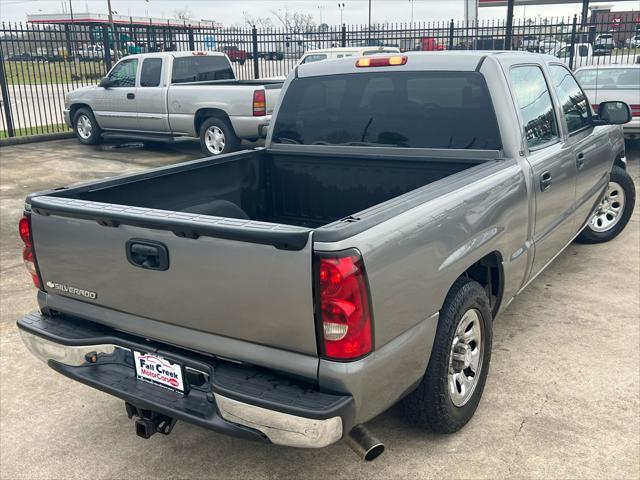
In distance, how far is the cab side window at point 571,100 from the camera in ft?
15.6

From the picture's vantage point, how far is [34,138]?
558 inches

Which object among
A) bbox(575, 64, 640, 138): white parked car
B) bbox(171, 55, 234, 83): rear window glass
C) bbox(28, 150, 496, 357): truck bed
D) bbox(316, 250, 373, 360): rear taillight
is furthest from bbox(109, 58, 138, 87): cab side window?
bbox(316, 250, 373, 360): rear taillight

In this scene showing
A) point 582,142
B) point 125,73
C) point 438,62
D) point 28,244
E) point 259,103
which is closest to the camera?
point 28,244

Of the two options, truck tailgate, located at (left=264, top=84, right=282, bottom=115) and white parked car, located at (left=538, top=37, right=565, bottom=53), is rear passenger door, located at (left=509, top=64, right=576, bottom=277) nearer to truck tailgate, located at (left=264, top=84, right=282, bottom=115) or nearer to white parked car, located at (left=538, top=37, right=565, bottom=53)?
truck tailgate, located at (left=264, top=84, right=282, bottom=115)

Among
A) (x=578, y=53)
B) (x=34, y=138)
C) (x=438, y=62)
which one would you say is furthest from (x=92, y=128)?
(x=578, y=53)

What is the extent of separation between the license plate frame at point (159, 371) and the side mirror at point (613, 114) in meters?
4.19

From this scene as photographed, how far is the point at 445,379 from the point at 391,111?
188 centimetres

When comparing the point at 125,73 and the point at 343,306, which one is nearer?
the point at 343,306

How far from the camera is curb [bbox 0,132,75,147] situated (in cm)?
1358

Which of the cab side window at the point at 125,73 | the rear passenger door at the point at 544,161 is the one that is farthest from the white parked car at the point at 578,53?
the rear passenger door at the point at 544,161

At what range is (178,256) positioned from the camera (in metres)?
2.62

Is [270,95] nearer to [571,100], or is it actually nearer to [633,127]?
[633,127]

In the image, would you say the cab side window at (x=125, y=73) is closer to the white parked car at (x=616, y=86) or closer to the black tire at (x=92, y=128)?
the black tire at (x=92, y=128)

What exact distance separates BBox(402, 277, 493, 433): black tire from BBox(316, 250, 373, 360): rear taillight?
24.3 inches
